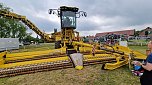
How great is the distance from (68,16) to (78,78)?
33.1 feet

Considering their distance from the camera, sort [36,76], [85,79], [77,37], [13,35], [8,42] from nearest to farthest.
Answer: [85,79] < [36,76] < [77,37] < [8,42] < [13,35]

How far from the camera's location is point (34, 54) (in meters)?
12.2

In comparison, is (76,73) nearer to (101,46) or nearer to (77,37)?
(101,46)

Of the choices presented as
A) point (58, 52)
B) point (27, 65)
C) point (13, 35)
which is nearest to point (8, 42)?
point (13, 35)

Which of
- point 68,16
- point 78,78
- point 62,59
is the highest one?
point 68,16

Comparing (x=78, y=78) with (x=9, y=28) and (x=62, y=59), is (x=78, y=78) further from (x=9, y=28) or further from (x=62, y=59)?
(x=9, y=28)

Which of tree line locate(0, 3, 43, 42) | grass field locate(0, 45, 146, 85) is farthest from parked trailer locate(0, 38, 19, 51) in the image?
grass field locate(0, 45, 146, 85)

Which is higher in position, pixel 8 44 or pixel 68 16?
pixel 68 16

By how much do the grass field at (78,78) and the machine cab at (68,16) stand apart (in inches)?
334

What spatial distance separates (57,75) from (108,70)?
228 centimetres

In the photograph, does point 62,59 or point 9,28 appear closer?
point 62,59

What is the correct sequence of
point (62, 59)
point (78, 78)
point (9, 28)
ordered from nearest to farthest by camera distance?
point (78, 78), point (62, 59), point (9, 28)

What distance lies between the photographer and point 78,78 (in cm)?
855

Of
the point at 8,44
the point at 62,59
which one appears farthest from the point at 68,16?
the point at 8,44
